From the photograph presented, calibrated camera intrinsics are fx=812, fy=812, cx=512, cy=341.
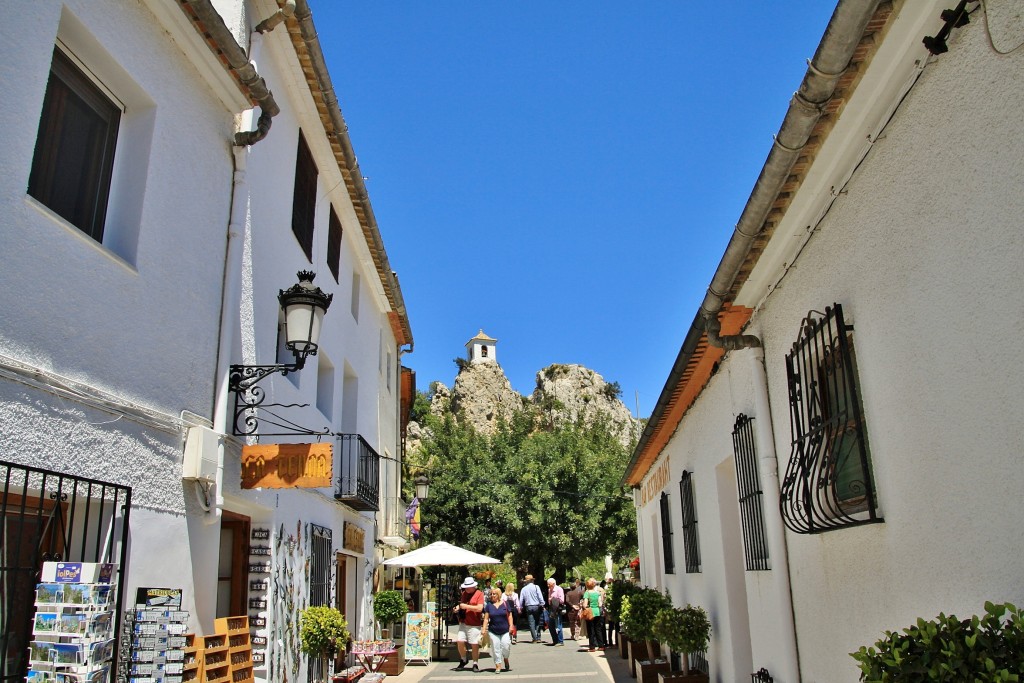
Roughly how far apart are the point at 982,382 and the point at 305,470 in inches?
200

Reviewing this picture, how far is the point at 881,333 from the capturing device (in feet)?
13.3

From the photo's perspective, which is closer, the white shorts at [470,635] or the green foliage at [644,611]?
the green foliage at [644,611]

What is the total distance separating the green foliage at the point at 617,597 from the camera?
48.0ft

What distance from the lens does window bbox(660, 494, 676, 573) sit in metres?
12.5

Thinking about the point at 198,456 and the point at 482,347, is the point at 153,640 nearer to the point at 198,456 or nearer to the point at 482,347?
the point at 198,456

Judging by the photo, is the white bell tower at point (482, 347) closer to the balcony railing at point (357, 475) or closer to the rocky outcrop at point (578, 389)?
the rocky outcrop at point (578, 389)

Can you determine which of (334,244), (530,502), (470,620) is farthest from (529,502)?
(334,244)

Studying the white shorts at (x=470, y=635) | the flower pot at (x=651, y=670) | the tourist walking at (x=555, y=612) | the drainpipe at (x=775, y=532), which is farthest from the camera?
the tourist walking at (x=555, y=612)

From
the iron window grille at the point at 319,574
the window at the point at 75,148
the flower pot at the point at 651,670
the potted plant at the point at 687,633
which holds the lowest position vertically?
the flower pot at the point at 651,670

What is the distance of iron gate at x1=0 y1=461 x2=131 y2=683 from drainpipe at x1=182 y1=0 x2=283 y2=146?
3552 mm

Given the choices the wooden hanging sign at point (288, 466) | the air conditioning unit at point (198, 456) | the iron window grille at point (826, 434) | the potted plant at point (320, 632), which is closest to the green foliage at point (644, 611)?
the potted plant at point (320, 632)

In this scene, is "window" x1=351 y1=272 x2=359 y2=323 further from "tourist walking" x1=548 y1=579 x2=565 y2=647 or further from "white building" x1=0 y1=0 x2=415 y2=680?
"tourist walking" x1=548 y1=579 x2=565 y2=647

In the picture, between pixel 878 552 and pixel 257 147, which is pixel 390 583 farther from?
pixel 878 552

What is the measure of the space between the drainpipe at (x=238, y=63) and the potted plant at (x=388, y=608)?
9.84 metres
